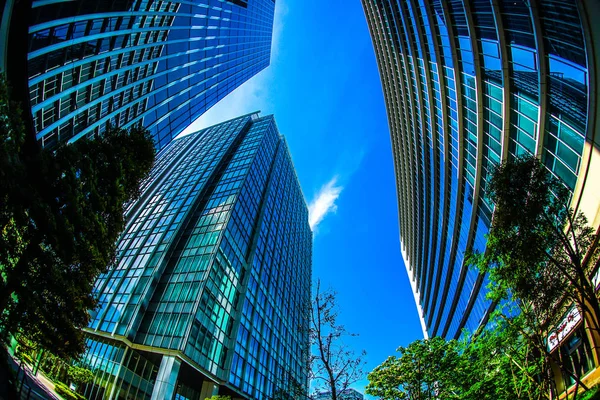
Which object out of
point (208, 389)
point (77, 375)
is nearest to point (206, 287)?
point (208, 389)

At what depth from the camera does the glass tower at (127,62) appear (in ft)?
61.6

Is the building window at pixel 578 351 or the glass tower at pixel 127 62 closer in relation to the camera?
the building window at pixel 578 351

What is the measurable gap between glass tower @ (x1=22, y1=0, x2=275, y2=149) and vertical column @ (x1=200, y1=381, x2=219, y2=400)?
85.1 ft

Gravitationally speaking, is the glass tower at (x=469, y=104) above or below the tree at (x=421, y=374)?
above

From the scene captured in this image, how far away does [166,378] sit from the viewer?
24.6 m

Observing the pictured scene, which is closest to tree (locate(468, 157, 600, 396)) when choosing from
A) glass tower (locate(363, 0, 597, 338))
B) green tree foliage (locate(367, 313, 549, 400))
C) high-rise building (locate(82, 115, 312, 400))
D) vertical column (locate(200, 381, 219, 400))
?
green tree foliage (locate(367, 313, 549, 400))

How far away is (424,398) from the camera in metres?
17.7

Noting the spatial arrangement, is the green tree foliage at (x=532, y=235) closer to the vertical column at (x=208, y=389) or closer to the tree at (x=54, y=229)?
the tree at (x=54, y=229)

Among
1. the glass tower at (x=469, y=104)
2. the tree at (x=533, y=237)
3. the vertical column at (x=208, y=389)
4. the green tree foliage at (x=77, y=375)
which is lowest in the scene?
the vertical column at (x=208, y=389)

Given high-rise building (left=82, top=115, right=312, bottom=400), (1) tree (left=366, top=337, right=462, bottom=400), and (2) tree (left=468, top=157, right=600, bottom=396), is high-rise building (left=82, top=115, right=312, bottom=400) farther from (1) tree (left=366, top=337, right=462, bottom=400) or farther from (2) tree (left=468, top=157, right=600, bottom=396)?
(2) tree (left=468, top=157, right=600, bottom=396)

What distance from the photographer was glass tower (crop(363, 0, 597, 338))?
16234 mm

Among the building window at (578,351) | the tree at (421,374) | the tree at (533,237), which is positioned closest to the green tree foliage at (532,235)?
the tree at (533,237)

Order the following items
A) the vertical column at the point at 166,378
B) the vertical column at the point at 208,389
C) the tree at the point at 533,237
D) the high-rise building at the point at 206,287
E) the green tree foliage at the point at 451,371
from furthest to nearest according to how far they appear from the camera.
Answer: the vertical column at the point at 208,389 → the high-rise building at the point at 206,287 → the vertical column at the point at 166,378 → the green tree foliage at the point at 451,371 → the tree at the point at 533,237

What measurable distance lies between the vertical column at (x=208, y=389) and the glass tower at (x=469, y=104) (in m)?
31.4
